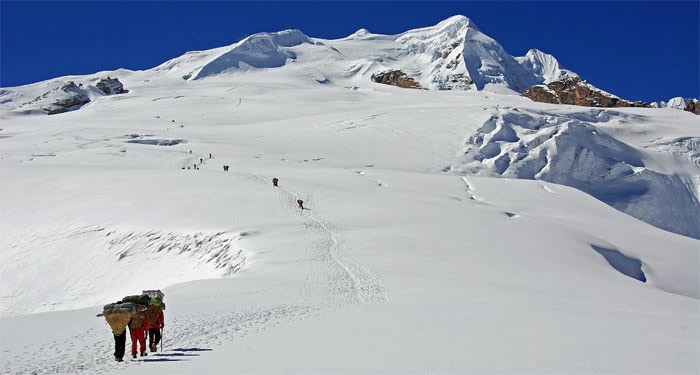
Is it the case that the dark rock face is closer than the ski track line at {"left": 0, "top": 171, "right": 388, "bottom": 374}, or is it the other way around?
the ski track line at {"left": 0, "top": 171, "right": 388, "bottom": 374}

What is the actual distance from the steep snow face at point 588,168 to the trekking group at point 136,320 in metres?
54.9

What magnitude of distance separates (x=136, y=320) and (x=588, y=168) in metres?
66.2

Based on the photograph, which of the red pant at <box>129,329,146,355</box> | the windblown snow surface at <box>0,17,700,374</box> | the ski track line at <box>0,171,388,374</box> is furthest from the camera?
the windblown snow surface at <box>0,17,700,374</box>

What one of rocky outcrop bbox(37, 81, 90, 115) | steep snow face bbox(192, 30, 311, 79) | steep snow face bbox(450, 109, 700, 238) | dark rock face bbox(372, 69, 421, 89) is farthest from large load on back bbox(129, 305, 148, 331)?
dark rock face bbox(372, 69, 421, 89)

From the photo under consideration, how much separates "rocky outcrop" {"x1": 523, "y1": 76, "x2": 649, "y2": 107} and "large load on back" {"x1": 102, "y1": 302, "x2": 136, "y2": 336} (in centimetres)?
14021

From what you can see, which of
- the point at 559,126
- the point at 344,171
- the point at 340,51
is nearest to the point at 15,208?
the point at 344,171

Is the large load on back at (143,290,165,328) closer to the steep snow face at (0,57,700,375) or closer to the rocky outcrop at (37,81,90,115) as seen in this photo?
the steep snow face at (0,57,700,375)

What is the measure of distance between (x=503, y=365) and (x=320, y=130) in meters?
65.3

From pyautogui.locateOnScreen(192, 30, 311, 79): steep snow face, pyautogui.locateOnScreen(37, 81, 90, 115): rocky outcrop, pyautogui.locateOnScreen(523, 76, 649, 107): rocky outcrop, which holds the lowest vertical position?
pyautogui.locateOnScreen(37, 81, 90, 115): rocky outcrop

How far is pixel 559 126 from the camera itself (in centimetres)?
7212

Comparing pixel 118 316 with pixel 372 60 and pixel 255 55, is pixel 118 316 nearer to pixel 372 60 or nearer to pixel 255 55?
pixel 255 55

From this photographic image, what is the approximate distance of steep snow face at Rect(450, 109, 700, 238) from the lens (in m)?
67.9

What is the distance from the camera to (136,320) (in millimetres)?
11422

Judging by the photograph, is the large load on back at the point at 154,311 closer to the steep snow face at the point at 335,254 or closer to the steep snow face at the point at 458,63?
the steep snow face at the point at 335,254
